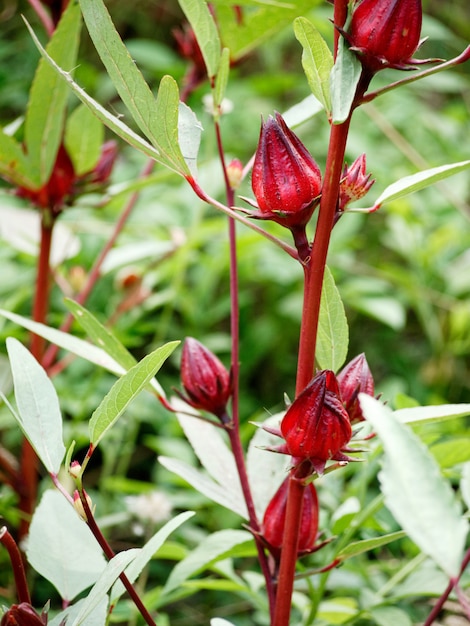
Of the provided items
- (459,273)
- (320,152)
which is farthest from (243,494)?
(320,152)

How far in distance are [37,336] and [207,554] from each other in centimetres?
24

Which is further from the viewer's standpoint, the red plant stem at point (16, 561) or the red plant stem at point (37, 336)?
the red plant stem at point (37, 336)

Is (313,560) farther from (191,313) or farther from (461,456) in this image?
(191,313)

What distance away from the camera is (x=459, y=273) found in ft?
3.91

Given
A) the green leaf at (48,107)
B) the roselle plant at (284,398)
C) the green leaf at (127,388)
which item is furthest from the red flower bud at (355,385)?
the green leaf at (48,107)

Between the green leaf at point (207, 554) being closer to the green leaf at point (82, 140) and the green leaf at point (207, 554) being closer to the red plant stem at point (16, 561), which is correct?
the red plant stem at point (16, 561)

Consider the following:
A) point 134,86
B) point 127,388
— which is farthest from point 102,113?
point 127,388

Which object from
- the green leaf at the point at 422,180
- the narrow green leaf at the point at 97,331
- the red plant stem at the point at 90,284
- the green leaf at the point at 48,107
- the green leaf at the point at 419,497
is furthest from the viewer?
the red plant stem at the point at 90,284

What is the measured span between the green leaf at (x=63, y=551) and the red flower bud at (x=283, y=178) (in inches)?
8.3

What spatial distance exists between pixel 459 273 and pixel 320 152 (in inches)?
16.2

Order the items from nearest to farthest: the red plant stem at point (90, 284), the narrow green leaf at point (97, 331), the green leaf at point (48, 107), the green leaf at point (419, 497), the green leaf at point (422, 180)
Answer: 1. the green leaf at point (419, 497)
2. the green leaf at point (422, 180)
3. the narrow green leaf at point (97, 331)
4. the green leaf at point (48, 107)
5. the red plant stem at point (90, 284)

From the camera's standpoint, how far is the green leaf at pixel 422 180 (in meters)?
0.32

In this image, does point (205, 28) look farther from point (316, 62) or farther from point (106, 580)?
point (106, 580)

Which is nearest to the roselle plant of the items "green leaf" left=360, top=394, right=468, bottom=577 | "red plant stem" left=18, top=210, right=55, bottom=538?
"green leaf" left=360, top=394, right=468, bottom=577
